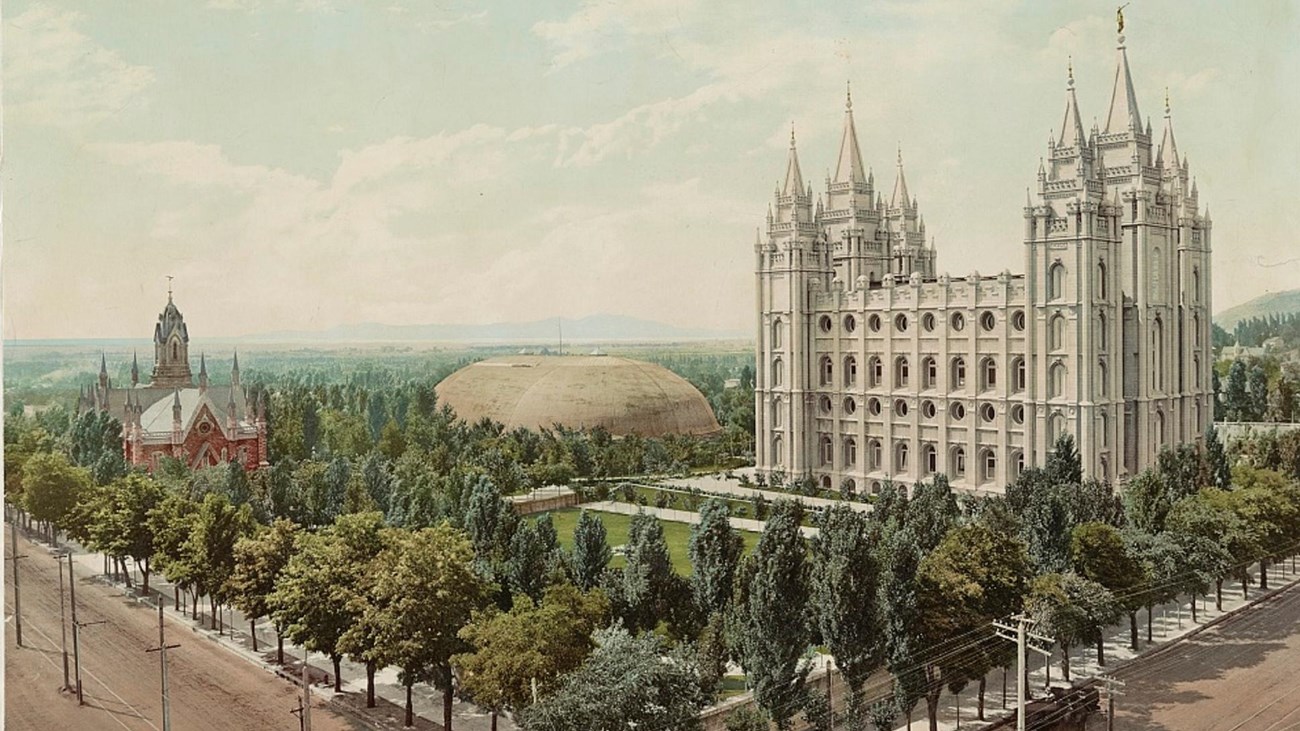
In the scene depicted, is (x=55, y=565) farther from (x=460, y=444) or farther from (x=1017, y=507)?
(x=1017, y=507)

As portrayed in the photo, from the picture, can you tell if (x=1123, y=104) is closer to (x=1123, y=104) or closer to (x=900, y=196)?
(x=1123, y=104)

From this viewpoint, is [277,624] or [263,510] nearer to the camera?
[277,624]

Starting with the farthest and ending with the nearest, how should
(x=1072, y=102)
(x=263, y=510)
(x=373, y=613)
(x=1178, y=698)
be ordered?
(x=1072, y=102) → (x=263, y=510) → (x=1178, y=698) → (x=373, y=613)

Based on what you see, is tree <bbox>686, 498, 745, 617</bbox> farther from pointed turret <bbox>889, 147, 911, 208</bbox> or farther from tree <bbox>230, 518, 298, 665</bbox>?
pointed turret <bbox>889, 147, 911, 208</bbox>

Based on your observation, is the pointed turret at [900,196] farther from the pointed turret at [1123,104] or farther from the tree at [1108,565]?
the tree at [1108,565]

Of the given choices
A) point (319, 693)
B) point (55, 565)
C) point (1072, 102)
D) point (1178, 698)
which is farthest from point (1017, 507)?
point (55, 565)

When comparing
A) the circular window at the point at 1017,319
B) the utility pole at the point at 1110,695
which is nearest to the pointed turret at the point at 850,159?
the circular window at the point at 1017,319
